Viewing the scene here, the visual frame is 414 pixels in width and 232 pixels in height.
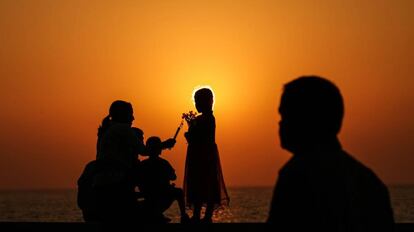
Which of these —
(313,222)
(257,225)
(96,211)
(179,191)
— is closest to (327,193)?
(313,222)

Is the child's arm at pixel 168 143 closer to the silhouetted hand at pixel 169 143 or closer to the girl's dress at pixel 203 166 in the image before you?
the silhouetted hand at pixel 169 143

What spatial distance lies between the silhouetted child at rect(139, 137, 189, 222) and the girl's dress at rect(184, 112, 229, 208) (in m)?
0.32

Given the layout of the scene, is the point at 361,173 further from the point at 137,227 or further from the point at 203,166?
the point at 203,166

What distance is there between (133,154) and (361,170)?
5898 millimetres

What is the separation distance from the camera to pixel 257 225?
8.76 m

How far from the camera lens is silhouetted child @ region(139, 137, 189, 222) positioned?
9.91 meters

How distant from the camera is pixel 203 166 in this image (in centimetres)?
1091

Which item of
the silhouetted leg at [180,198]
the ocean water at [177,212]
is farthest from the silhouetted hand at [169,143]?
the ocean water at [177,212]

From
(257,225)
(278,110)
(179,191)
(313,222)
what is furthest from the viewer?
(179,191)

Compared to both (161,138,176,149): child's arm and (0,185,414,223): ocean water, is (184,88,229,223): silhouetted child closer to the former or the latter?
(161,138,176,149): child's arm

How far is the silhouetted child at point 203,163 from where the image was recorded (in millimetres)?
10742

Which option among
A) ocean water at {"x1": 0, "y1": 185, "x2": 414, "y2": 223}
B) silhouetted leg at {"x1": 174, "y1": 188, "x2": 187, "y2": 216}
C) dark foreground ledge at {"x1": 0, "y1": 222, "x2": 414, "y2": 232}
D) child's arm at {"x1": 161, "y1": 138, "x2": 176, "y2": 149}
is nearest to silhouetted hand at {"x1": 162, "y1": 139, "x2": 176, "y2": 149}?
child's arm at {"x1": 161, "y1": 138, "x2": 176, "y2": 149}

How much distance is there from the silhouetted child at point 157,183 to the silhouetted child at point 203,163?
322mm

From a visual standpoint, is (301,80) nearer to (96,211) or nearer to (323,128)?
(323,128)
